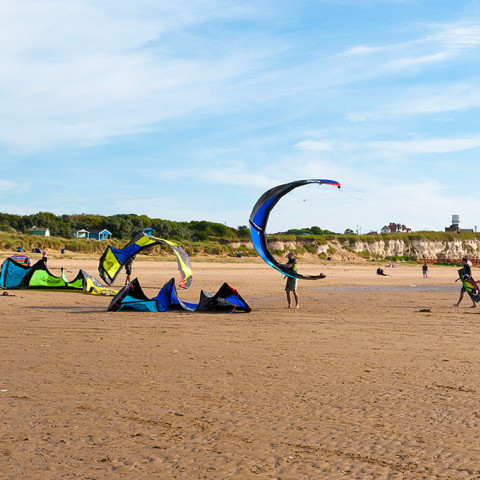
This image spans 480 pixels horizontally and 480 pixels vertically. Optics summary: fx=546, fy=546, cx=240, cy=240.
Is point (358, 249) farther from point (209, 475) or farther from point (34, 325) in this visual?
point (209, 475)

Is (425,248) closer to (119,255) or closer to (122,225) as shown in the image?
(122,225)

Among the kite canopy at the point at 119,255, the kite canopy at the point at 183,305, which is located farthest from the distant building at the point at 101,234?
the kite canopy at the point at 183,305

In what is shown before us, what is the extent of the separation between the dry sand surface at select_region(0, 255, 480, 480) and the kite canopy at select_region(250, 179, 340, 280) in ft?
13.5

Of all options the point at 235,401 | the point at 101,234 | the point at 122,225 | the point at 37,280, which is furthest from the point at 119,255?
the point at 122,225

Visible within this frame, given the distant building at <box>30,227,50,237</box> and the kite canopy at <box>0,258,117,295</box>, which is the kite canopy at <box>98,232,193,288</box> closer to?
the kite canopy at <box>0,258,117,295</box>

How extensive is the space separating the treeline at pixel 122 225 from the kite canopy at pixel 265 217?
4642cm

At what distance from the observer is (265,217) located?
15797 millimetres

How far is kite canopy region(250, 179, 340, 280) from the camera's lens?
15164 millimetres

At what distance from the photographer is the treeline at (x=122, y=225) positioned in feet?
207

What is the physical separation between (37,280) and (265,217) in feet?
27.0

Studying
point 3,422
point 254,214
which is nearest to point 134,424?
point 3,422

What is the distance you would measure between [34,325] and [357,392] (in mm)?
6905

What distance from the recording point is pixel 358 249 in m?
75.8

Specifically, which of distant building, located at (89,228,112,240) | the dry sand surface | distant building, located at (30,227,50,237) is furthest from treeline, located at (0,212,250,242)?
the dry sand surface
